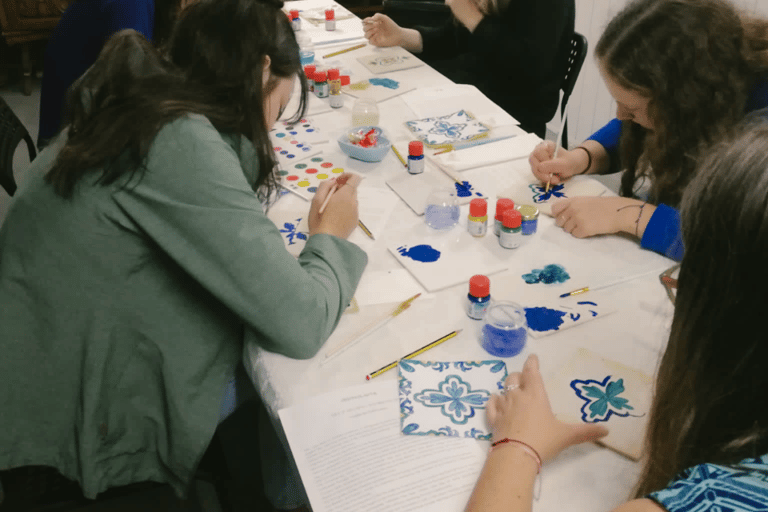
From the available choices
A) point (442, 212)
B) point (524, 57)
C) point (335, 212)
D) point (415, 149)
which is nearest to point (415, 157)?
point (415, 149)

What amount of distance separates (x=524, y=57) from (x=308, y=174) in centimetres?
101

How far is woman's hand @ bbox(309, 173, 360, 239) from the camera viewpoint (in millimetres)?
1306

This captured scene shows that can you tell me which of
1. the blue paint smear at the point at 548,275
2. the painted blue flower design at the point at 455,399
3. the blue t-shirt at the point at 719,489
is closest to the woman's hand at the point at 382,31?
the blue paint smear at the point at 548,275

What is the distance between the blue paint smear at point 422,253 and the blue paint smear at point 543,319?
242 mm

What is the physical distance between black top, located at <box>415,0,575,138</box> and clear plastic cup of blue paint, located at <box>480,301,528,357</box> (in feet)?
4.53

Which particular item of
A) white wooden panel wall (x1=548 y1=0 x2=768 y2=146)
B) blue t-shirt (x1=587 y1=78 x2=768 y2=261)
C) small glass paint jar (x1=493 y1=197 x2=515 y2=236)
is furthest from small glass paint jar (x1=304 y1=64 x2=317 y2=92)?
white wooden panel wall (x1=548 y1=0 x2=768 y2=146)

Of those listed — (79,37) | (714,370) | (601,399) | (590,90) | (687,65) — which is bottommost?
(590,90)

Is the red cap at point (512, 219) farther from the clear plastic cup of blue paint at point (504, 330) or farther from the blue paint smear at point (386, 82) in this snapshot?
the blue paint smear at point (386, 82)

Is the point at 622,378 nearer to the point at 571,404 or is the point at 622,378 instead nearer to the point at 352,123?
the point at 571,404

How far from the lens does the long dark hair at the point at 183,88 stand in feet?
A: 3.28

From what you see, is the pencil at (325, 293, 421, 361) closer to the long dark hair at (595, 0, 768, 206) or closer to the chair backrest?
the long dark hair at (595, 0, 768, 206)

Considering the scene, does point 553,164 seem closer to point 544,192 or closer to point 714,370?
point 544,192

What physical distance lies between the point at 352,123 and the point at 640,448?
1301mm

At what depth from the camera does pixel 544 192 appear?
5.06 feet
